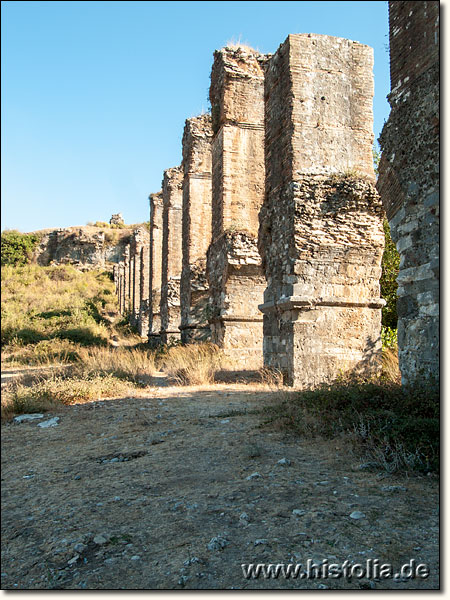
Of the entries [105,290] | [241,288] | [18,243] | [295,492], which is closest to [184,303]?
[241,288]

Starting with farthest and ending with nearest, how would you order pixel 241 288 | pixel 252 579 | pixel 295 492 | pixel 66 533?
pixel 241 288
pixel 295 492
pixel 66 533
pixel 252 579

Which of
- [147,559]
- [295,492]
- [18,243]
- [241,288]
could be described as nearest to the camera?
[147,559]

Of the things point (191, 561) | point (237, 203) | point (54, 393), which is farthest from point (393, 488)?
point (237, 203)

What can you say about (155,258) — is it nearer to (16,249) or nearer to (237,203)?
(237,203)

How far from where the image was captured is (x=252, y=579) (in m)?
2.56

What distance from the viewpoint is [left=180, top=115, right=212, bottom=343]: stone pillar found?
640 inches

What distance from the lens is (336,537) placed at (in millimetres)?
2896

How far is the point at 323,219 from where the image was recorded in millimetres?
8758

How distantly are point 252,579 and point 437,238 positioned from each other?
3.81 meters

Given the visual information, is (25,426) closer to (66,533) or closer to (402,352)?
(66,533)

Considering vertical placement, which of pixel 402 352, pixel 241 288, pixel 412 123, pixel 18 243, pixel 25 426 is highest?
pixel 18 243

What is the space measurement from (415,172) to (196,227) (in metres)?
12.3

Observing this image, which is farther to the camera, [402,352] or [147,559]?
[402,352]

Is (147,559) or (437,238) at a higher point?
(437,238)
